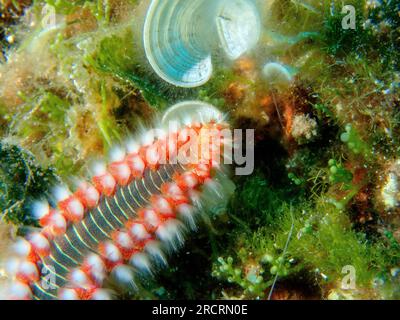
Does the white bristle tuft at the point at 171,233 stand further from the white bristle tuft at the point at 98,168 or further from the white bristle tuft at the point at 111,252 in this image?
the white bristle tuft at the point at 98,168

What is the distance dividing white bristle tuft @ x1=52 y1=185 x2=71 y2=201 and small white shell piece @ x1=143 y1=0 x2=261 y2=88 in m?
1.61

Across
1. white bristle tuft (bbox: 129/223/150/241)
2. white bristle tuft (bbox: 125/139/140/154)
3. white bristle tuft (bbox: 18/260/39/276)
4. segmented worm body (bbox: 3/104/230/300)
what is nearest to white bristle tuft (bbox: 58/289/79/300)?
segmented worm body (bbox: 3/104/230/300)

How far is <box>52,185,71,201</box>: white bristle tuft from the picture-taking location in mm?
3510

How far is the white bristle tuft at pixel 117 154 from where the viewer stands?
348cm

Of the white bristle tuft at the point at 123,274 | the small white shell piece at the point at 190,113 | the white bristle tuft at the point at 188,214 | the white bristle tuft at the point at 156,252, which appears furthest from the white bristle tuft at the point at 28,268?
the small white shell piece at the point at 190,113

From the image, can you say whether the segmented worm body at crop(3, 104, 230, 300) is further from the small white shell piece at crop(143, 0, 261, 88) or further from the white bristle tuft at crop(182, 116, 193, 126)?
the small white shell piece at crop(143, 0, 261, 88)

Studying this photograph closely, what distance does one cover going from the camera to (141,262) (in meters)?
3.18

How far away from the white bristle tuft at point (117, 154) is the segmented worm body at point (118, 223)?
0.10 ft

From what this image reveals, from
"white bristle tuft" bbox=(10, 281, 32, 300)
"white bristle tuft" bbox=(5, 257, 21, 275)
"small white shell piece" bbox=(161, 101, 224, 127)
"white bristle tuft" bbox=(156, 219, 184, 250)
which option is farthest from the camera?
"small white shell piece" bbox=(161, 101, 224, 127)

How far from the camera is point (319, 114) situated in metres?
3.57

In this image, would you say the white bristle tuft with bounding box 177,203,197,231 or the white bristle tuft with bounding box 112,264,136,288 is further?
the white bristle tuft with bounding box 177,203,197,231

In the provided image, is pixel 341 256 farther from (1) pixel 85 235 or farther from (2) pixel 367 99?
(1) pixel 85 235

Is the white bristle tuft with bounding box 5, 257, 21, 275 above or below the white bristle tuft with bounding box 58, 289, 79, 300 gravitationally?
above
